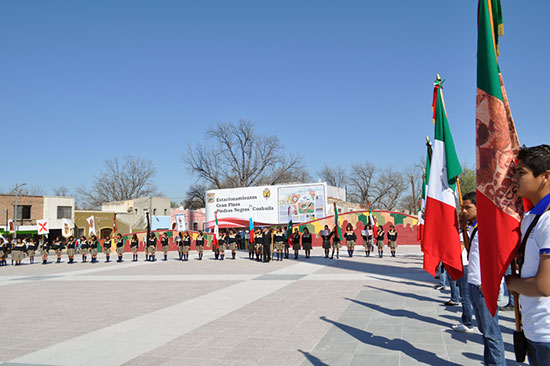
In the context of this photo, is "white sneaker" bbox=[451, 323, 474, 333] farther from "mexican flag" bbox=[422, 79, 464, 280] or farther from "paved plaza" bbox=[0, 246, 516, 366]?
"mexican flag" bbox=[422, 79, 464, 280]

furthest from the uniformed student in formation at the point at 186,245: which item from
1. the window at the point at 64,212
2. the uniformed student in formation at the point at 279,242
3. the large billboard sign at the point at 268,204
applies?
the window at the point at 64,212

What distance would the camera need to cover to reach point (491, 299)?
9.69 feet

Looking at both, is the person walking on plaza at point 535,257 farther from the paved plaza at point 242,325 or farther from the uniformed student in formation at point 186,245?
the uniformed student in formation at point 186,245

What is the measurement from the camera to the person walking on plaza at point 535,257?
7.64 ft

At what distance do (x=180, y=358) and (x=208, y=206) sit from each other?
3892 cm

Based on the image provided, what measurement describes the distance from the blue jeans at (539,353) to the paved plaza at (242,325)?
2706 mm

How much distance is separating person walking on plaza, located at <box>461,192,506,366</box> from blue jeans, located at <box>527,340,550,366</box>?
124cm

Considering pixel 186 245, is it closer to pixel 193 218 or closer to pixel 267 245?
pixel 267 245

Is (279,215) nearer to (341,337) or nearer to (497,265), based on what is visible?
(341,337)

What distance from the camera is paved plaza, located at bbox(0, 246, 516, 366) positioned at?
5.53 meters

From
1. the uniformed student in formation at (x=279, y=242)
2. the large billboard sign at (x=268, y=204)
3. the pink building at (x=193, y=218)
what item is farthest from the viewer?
the pink building at (x=193, y=218)

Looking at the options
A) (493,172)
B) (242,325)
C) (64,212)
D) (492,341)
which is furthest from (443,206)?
(64,212)

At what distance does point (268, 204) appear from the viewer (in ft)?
134

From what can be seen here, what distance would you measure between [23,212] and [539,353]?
Answer: 5679 centimetres
